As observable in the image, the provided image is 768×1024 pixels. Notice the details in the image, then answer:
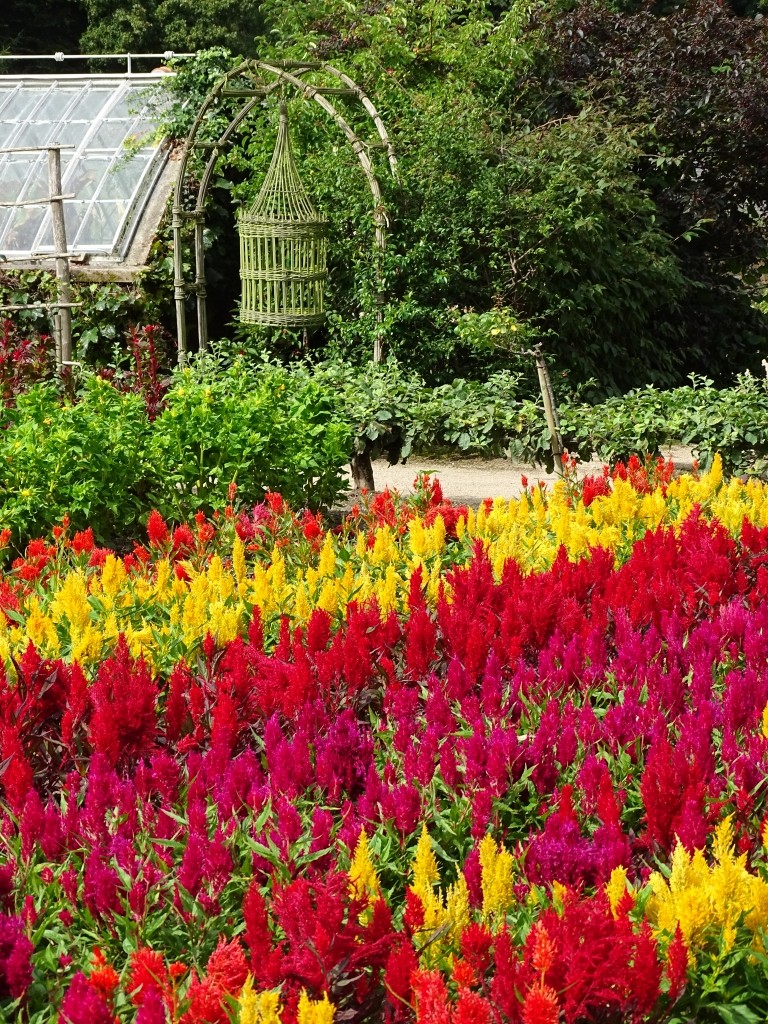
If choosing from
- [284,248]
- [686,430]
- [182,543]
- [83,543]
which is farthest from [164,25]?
[83,543]

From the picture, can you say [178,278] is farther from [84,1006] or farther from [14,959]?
[84,1006]

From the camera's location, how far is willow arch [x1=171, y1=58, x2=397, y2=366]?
397 inches

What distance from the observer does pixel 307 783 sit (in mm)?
2453

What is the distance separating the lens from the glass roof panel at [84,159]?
39.2ft

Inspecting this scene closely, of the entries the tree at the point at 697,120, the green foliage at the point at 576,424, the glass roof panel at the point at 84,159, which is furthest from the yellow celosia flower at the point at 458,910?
the tree at the point at 697,120

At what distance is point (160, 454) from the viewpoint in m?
6.31

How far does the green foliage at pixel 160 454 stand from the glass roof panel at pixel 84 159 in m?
5.42

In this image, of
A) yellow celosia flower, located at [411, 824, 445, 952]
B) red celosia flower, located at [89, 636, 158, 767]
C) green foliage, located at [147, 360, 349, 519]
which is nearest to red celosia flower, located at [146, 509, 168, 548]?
green foliage, located at [147, 360, 349, 519]

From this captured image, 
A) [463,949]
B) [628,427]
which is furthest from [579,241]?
[463,949]

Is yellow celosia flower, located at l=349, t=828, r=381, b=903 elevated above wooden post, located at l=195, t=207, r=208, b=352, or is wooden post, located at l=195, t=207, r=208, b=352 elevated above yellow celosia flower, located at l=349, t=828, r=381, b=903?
wooden post, located at l=195, t=207, r=208, b=352

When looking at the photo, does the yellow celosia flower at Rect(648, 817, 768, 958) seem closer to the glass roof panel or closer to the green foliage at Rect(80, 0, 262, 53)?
the glass roof panel

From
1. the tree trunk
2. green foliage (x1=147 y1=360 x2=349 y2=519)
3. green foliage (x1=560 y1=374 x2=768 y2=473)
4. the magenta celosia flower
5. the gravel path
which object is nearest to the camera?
the magenta celosia flower

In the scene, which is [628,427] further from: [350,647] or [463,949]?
[463,949]

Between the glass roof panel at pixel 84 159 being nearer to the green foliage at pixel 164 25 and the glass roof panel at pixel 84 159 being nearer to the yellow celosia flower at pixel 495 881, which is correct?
the yellow celosia flower at pixel 495 881
